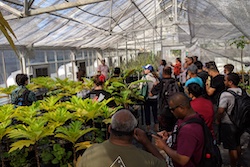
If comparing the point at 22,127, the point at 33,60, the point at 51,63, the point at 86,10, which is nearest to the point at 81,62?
the point at 51,63

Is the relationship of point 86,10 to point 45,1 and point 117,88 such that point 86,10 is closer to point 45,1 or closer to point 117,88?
point 45,1

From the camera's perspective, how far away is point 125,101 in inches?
157

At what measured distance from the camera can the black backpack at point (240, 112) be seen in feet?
8.91

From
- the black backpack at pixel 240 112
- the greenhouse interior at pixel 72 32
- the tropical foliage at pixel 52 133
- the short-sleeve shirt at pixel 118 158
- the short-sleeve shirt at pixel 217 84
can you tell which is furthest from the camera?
the greenhouse interior at pixel 72 32

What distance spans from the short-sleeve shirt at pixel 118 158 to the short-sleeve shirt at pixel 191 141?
32 cm

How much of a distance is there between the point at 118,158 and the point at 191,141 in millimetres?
583

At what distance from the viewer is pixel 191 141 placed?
1590mm

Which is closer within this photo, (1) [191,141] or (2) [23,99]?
(1) [191,141]

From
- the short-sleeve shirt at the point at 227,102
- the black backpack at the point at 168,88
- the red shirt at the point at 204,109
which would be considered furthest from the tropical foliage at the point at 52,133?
the short-sleeve shirt at the point at 227,102

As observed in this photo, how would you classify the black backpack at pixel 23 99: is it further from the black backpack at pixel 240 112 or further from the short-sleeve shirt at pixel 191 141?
the black backpack at pixel 240 112

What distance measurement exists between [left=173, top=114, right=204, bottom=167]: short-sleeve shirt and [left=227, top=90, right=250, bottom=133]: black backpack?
1.35 meters

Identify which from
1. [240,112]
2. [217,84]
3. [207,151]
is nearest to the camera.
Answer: [207,151]

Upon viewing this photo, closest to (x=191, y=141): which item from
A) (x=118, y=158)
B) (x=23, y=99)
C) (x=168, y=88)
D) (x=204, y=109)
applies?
(x=118, y=158)

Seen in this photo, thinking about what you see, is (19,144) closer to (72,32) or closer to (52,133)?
(52,133)
